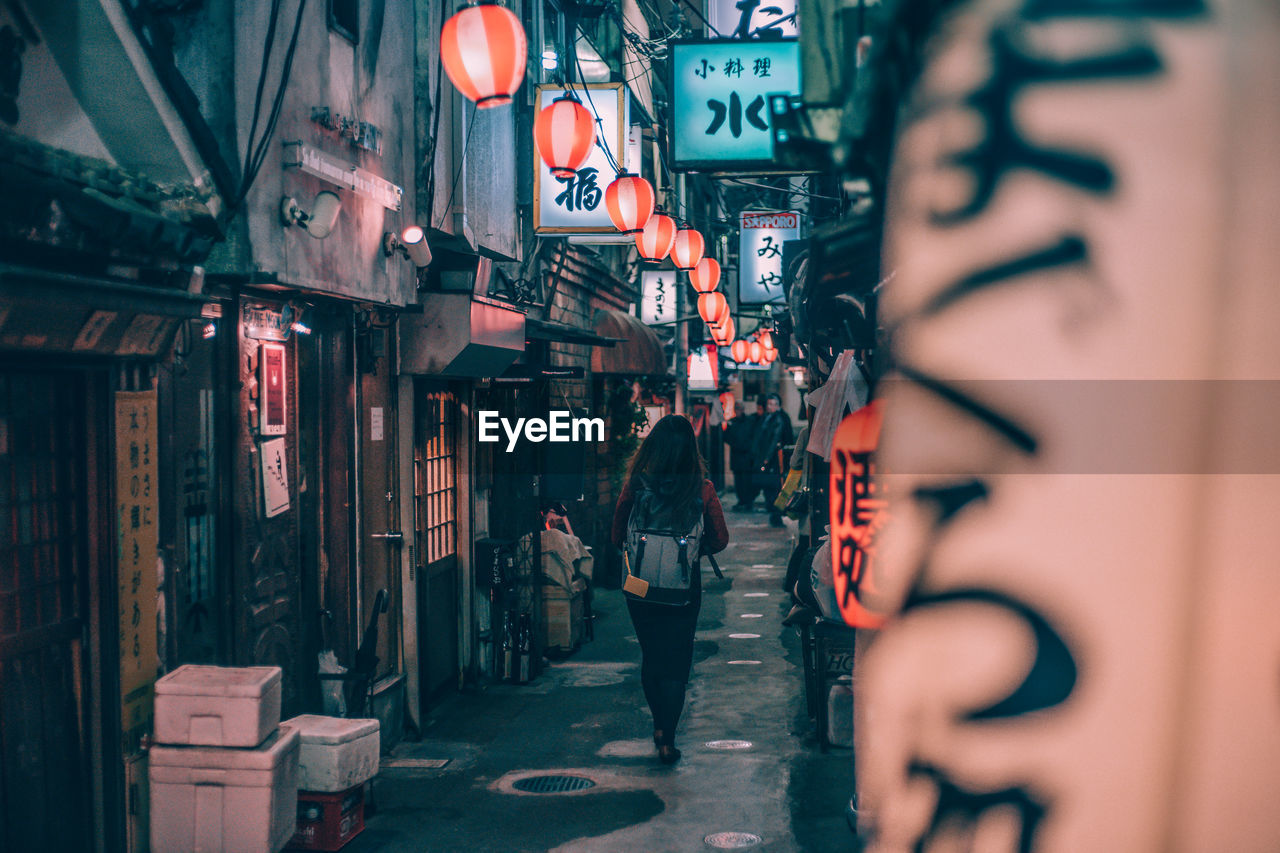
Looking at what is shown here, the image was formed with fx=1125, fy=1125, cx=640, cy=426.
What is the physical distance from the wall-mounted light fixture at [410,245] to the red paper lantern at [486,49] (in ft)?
7.58

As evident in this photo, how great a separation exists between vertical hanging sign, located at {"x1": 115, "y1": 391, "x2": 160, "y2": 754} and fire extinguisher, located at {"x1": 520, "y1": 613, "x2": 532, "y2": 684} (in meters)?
5.74

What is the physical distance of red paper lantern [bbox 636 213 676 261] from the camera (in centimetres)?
1403

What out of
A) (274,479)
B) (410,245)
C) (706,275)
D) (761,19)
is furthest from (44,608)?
(706,275)

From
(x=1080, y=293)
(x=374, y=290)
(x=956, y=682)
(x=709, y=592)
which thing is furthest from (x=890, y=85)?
(x=709, y=592)

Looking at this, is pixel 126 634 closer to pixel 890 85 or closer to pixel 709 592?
pixel 890 85

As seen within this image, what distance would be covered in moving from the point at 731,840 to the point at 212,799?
127 inches

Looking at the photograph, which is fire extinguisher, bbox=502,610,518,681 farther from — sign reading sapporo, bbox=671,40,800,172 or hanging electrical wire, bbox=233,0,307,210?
hanging electrical wire, bbox=233,0,307,210

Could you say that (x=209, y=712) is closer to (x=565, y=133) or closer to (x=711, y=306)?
(x=565, y=133)

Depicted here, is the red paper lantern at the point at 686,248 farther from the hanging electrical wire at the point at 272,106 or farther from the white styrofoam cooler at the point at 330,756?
the white styrofoam cooler at the point at 330,756

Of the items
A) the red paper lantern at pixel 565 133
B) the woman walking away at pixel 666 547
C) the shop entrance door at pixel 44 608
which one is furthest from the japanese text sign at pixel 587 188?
the shop entrance door at pixel 44 608

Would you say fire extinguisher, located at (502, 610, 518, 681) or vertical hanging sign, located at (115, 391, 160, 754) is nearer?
vertical hanging sign, located at (115, 391, 160, 754)

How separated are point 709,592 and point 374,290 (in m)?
10.3

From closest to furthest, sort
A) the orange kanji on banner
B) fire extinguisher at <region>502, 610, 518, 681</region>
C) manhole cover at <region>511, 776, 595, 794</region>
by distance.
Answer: the orange kanji on banner → manhole cover at <region>511, 776, 595, 794</region> → fire extinguisher at <region>502, 610, 518, 681</region>

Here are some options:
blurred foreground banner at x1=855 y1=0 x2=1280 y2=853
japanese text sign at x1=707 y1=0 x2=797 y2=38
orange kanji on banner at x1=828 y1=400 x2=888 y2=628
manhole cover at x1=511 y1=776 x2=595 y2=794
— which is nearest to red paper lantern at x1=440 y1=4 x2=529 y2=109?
orange kanji on banner at x1=828 y1=400 x2=888 y2=628
